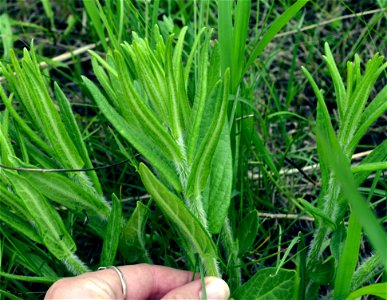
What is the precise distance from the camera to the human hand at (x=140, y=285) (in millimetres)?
1607

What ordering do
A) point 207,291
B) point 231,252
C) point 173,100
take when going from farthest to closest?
point 231,252
point 207,291
point 173,100

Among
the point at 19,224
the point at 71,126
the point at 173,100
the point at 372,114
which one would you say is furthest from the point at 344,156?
the point at 19,224

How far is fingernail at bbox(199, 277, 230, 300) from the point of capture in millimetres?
1672

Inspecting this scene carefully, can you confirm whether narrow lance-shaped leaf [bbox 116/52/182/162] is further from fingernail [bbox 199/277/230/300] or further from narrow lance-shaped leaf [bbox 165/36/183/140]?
fingernail [bbox 199/277/230/300]

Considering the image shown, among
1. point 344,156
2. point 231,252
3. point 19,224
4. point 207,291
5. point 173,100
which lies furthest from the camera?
point 231,252

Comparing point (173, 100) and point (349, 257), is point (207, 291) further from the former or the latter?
point (173, 100)

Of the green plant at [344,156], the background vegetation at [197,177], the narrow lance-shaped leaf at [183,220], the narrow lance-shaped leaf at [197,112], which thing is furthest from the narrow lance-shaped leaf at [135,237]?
the green plant at [344,156]

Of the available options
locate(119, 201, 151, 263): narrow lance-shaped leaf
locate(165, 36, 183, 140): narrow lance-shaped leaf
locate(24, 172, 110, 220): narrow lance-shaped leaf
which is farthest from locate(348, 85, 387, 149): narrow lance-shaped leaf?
locate(24, 172, 110, 220): narrow lance-shaped leaf

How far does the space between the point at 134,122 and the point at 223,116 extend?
0.28 metres

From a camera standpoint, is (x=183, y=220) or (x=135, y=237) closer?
(x=183, y=220)

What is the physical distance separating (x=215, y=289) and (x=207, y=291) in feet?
0.08

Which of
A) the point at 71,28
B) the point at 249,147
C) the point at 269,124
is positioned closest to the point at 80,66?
the point at 71,28

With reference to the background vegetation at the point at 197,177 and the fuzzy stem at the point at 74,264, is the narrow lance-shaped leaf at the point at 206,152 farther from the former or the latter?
A: the fuzzy stem at the point at 74,264

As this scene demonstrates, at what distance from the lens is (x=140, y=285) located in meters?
1.79
